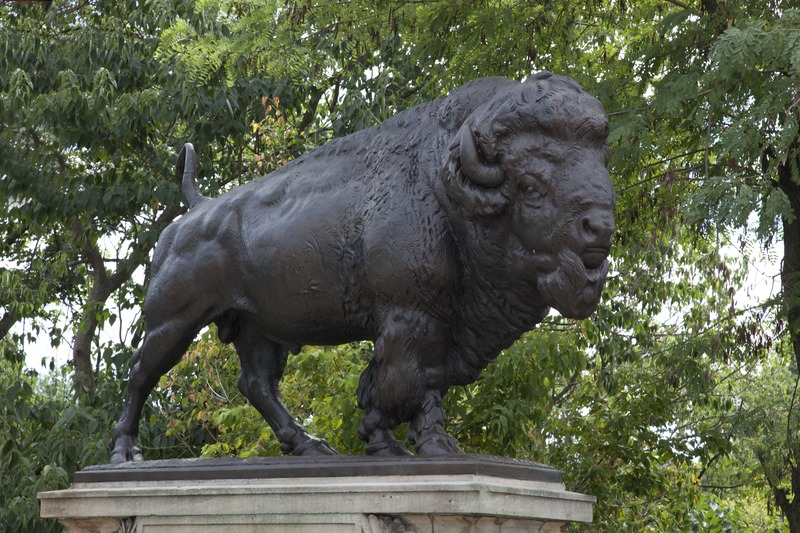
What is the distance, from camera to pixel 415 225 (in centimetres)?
494

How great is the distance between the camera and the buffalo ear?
4.77 metres

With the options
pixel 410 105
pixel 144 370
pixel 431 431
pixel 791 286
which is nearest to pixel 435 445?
pixel 431 431

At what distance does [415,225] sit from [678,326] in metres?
10.5

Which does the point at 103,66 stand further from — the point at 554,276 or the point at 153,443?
the point at 554,276

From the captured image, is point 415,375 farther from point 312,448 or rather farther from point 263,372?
point 263,372

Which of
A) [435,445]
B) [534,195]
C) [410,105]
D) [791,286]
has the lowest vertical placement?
[435,445]

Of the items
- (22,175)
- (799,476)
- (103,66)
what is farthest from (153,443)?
(799,476)

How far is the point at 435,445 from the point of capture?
16.1 ft

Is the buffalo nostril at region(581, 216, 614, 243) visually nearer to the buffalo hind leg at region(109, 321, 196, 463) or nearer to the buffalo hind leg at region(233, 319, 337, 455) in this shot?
the buffalo hind leg at region(233, 319, 337, 455)

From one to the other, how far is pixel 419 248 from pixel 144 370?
1.81 m

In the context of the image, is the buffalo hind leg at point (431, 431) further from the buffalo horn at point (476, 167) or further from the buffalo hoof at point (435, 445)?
the buffalo horn at point (476, 167)

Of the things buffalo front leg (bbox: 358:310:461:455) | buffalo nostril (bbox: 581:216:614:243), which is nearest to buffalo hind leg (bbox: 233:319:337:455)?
buffalo front leg (bbox: 358:310:461:455)

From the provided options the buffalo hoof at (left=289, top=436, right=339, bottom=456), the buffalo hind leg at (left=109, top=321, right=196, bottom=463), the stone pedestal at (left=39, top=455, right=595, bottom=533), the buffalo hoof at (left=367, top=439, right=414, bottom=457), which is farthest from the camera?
the buffalo hind leg at (left=109, top=321, right=196, bottom=463)

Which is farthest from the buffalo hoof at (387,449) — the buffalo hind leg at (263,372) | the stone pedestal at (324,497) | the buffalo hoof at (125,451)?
the buffalo hoof at (125,451)
